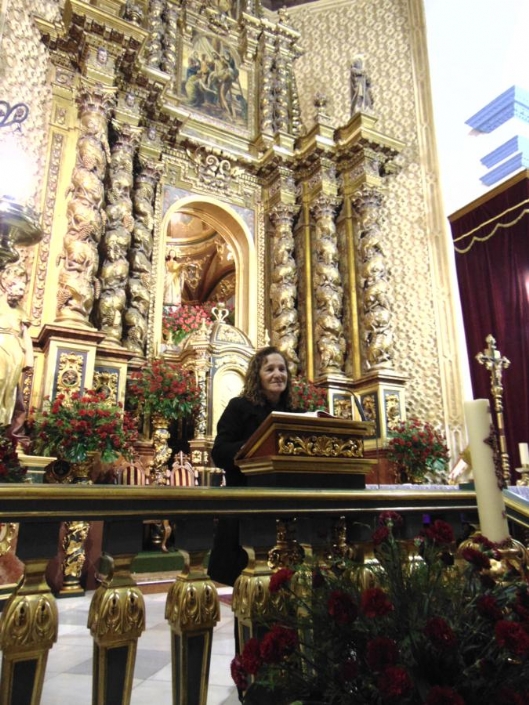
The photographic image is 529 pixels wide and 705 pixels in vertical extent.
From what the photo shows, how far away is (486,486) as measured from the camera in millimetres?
1301

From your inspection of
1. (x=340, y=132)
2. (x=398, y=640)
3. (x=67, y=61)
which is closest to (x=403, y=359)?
(x=340, y=132)

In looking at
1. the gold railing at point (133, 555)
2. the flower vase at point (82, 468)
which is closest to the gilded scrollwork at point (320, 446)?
the gold railing at point (133, 555)

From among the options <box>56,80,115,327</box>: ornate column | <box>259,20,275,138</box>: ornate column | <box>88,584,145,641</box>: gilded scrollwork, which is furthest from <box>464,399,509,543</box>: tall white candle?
<box>259,20,275,138</box>: ornate column

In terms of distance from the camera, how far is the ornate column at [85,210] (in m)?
6.44

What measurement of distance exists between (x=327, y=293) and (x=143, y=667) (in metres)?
6.63

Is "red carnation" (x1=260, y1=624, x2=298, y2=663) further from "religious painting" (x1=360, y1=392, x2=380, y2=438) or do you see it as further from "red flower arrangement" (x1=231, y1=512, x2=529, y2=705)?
"religious painting" (x1=360, y1=392, x2=380, y2=438)

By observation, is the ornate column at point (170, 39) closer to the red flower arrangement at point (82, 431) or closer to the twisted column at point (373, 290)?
the twisted column at point (373, 290)

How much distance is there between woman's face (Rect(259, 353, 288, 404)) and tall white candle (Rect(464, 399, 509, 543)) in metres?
1.16

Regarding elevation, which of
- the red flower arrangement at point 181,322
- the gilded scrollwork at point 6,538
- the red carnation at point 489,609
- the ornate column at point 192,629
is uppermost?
the red flower arrangement at point 181,322

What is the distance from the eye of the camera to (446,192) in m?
9.66

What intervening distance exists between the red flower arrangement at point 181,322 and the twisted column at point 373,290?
252 centimetres

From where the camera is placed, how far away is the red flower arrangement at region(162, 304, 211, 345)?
773 centimetres

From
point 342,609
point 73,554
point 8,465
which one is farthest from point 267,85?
point 342,609

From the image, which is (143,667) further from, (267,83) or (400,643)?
(267,83)
